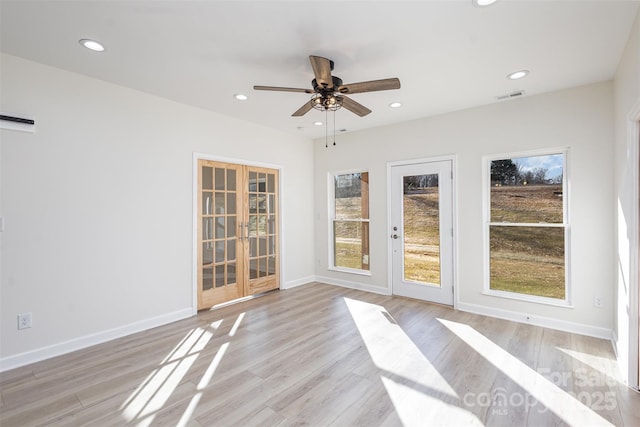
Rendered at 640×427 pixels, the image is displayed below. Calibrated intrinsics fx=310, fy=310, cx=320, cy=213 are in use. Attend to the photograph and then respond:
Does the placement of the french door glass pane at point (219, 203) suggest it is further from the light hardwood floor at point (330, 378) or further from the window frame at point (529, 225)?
the window frame at point (529, 225)

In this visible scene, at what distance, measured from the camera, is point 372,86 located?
2648mm

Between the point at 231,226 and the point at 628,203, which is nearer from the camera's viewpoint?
the point at 628,203

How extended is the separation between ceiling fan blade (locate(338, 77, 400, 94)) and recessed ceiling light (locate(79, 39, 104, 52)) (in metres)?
2.05

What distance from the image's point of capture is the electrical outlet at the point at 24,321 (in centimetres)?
278

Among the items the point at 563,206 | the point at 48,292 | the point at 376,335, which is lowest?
the point at 376,335

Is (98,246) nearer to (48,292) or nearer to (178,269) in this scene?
(48,292)

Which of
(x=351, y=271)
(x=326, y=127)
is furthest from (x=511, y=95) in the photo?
(x=351, y=271)

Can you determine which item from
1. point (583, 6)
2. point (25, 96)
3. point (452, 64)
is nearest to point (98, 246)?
point (25, 96)

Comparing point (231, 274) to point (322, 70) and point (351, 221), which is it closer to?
point (351, 221)

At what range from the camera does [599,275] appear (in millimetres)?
3340

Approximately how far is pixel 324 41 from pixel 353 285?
3981 mm

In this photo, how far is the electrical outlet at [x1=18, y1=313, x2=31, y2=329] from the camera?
110 inches

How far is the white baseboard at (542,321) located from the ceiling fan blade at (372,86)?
312 cm

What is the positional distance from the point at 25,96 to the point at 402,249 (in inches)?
188
